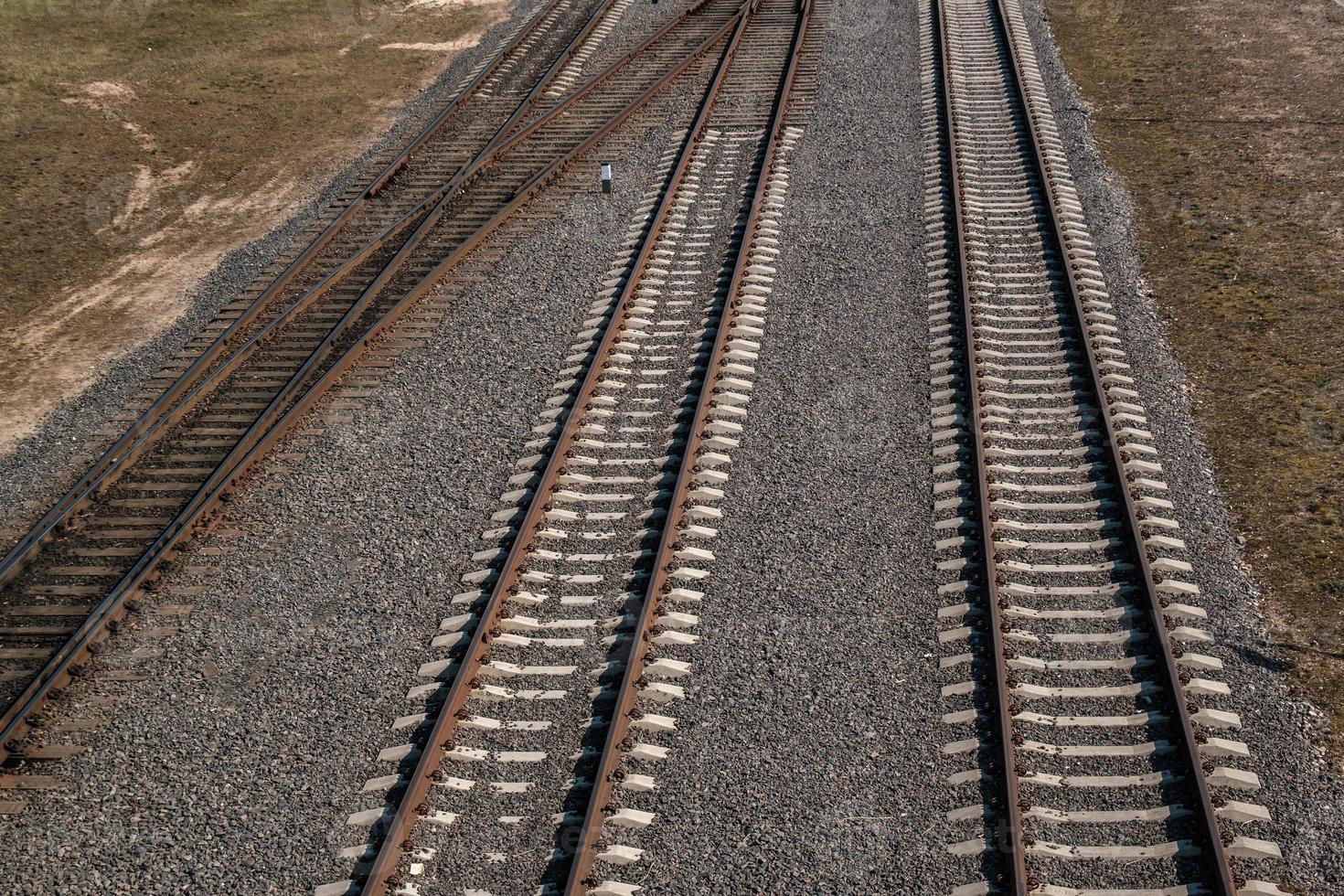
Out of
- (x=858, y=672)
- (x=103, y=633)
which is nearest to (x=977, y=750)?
(x=858, y=672)

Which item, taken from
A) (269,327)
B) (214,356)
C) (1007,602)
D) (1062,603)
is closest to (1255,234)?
(1062,603)

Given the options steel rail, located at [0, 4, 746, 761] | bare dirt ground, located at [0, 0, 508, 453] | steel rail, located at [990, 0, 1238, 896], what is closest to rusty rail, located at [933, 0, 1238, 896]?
steel rail, located at [990, 0, 1238, 896]

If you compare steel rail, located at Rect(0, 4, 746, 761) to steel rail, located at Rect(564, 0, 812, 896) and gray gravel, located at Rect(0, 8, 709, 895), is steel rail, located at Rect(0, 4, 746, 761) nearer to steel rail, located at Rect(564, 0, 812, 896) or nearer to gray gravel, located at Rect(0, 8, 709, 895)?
gray gravel, located at Rect(0, 8, 709, 895)

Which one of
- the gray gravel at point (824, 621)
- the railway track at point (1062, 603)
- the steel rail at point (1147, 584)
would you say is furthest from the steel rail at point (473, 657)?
the steel rail at point (1147, 584)

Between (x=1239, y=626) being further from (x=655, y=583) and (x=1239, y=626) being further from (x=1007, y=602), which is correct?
(x=655, y=583)

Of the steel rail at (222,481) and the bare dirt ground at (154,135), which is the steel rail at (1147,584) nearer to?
the steel rail at (222,481)

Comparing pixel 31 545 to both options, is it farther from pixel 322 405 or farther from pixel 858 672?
pixel 858 672
